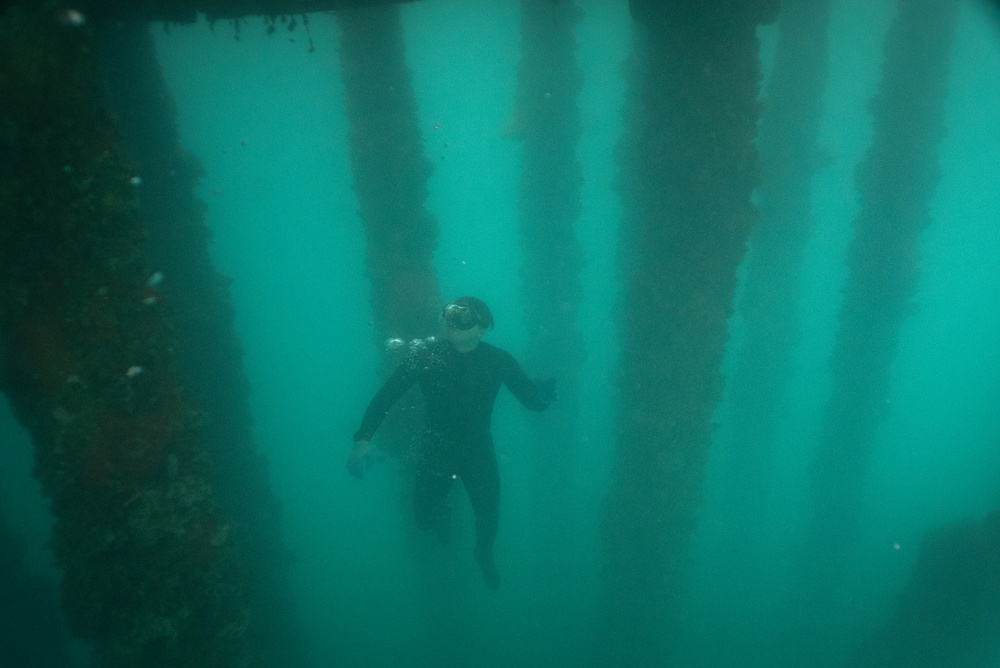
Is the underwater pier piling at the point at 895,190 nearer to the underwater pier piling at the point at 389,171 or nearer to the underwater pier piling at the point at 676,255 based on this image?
the underwater pier piling at the point at 676,255

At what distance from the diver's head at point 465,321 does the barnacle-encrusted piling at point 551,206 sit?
3.63 m

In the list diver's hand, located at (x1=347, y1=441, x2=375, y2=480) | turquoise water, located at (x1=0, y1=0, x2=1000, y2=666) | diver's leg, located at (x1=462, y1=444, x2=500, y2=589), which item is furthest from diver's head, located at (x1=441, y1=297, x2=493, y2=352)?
turquoise water, located at (x1=0, y1=0, x2=1000, y2=666)


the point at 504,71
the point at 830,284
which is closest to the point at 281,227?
the point at 504,71

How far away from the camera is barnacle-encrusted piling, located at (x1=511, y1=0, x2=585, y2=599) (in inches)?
345

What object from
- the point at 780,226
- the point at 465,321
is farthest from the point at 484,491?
the point at 780,226

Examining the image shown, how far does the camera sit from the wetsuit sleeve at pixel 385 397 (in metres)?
5.43

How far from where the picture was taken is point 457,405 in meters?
5.94

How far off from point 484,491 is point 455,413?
132 cm

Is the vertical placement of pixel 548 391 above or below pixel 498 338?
above

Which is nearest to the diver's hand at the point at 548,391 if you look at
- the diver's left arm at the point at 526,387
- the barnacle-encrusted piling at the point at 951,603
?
the diver's left arm at the point at 526,387

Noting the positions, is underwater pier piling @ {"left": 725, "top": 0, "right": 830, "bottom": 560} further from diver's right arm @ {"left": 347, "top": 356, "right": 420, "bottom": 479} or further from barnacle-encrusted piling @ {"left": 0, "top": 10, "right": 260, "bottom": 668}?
barnacle-encrusted piling @ {"left": 0, "top": 10, "right": 260, "bottom": 668}

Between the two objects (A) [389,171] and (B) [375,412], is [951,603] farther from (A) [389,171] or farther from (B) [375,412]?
(A) [389,171]

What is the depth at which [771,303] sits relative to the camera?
32.1 ft

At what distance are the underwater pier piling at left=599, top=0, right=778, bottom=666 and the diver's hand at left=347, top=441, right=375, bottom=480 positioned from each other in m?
3.26
